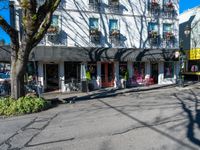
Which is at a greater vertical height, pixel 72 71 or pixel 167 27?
pixel 167 27

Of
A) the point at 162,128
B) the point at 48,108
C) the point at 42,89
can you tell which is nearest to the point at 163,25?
the point at 42,89

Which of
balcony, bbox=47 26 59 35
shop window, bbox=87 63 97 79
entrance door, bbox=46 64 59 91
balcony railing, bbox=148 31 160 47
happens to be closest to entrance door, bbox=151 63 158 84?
balcony railing, bbox=148 31 160 47

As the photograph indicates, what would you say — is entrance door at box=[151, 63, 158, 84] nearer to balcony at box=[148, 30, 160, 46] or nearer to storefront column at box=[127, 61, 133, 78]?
balcony at box=[148, 30, 160, 46]

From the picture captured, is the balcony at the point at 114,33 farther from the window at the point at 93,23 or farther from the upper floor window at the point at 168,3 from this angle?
the upper floor window at the point at 168,3

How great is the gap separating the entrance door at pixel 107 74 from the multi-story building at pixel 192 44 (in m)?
10.2

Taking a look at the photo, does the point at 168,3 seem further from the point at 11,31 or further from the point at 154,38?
the point at 11,31

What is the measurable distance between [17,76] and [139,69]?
12.0 metres

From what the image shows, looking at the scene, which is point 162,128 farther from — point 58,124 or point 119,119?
point 58,124

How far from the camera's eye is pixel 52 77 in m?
17.5

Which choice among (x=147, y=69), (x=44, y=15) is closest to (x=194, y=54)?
(x=147, y=69)

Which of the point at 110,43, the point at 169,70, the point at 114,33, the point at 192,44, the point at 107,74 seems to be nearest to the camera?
the point at 114,33

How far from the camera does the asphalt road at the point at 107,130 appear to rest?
19.1ft

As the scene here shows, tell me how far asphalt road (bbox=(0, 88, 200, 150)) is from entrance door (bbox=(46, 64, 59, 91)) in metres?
7.56

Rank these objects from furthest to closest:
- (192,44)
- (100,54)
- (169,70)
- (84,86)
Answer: (192,44), (169,70), (100,54), (84,86)
